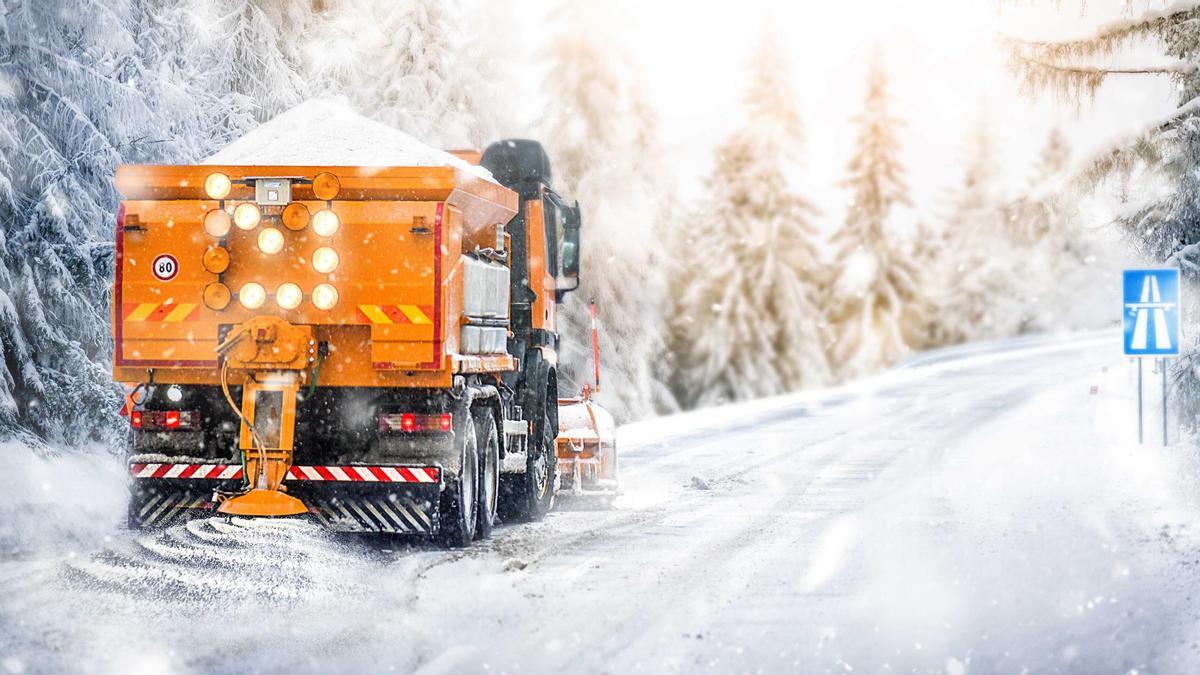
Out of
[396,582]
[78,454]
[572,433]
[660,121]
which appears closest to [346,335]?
[396,582]

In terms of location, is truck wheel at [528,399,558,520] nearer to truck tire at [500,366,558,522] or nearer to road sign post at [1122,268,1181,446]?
truck tire at [500,366,558,522]

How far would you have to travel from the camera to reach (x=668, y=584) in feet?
30.2

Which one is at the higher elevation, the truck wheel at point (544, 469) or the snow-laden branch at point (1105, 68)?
the snow-laden branch at point (1105, 68)

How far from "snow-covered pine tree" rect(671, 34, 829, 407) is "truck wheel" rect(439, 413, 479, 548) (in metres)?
36.6

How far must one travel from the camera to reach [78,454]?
606 inches

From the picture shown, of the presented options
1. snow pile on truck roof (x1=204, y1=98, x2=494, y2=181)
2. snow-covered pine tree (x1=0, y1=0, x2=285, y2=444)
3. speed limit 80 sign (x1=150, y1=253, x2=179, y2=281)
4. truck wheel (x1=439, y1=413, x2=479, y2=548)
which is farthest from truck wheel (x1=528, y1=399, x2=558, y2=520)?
snow-covered pine tree (x1=0, y1=0, x2=285, y2=444)

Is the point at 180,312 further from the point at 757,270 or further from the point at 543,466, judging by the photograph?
the point at 757,270

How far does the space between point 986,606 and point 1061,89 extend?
34.6ft

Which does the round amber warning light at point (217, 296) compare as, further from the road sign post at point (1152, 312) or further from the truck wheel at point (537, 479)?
the road sign post at point (1152, 312)

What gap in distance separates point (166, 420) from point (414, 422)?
1.68m

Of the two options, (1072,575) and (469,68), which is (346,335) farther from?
(469,68)

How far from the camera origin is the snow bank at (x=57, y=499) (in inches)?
440

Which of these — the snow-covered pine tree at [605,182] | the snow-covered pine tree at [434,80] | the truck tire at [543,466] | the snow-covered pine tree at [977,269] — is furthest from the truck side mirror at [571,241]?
the snow-covered pine tree at [977,269]

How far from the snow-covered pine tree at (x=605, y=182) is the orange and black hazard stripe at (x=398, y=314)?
2170 cm
